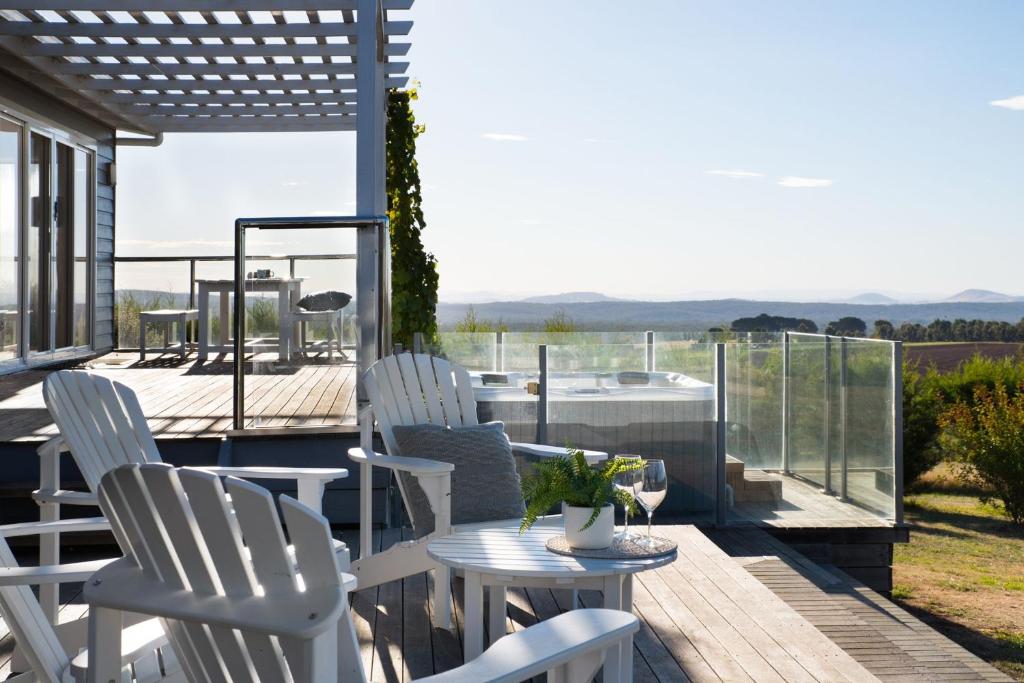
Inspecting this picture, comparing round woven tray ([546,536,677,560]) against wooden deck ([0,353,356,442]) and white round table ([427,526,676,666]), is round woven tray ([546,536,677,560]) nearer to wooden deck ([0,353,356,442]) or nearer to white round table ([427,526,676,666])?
white round table ([427,526,676,666])

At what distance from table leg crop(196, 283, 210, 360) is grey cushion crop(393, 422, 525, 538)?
4888 mm

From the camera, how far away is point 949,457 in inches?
461

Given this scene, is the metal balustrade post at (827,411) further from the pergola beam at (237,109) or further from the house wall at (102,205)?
the house wall at (102,205)

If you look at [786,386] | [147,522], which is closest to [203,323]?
Answer: [786,386]

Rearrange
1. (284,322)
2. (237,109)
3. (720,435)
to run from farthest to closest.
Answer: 1. (237,109)
2. (720,435)
3. (284,322)

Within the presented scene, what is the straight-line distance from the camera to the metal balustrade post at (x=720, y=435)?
22.3 ft

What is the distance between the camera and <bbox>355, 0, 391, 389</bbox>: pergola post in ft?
18.1

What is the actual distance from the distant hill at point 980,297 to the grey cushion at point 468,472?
29638 mm

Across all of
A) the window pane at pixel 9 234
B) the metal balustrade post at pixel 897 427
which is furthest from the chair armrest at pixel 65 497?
the window pane at pixel 9 234

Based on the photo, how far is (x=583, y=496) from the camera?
3.13 metres

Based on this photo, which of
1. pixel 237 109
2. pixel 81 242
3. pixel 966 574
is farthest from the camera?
pixel 81 242

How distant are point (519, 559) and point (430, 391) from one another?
1.69 meters

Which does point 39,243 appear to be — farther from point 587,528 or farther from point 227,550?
point 227,550

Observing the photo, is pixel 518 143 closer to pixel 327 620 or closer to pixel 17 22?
pixel 17 22
